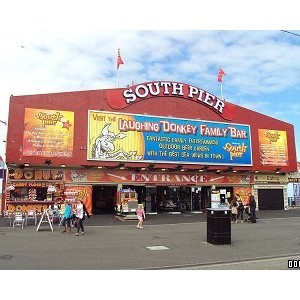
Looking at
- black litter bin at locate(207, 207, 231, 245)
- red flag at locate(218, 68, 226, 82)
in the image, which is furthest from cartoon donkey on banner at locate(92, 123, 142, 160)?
black litter bin at locate(207, 207, 231, 245)

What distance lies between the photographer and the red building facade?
25.2 m

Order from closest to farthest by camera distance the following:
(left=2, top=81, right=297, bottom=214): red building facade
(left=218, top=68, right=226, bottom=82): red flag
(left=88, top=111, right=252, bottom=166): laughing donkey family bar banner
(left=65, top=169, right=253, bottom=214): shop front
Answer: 1. (left=2, top=81, right=297, bottom=214): red building facade
2. (left=65, top=169, right=253, bottom=214): shop front
3. (left=88, top=111, right=252, bottom=166): laughing donkey family bar banner
4. (left=218, top=68, right=226, bottom=82): red flag

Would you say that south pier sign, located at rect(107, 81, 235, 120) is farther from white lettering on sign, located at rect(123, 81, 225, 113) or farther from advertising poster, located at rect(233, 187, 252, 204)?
advertising poster, located at rect(233, 187, 252, 204)

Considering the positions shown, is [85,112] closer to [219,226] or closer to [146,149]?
[146,149]

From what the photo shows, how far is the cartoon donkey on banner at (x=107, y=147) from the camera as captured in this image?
26.7 metres

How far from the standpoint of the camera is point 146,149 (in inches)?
1110

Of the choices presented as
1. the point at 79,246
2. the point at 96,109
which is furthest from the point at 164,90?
the point at 79,246

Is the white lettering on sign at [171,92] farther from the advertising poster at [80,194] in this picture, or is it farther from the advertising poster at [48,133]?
the advertising poster at [80,194]

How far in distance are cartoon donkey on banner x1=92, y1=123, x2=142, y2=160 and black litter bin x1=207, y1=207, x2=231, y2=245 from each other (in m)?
14.4

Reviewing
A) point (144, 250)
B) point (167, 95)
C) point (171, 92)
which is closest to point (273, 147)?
point (171, 92)

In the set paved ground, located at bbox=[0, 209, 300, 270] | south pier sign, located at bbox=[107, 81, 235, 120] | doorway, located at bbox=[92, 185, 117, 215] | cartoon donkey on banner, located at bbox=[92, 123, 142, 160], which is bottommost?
paved ground, located at bbox=[0, 209, 300, 270]

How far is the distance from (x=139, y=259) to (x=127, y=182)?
17.2 metres

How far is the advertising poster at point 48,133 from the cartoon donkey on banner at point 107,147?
1.92 m

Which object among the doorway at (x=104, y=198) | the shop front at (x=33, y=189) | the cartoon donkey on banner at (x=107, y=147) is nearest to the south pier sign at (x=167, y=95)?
the cartoon donkey on banner at (x=107, y=147)
